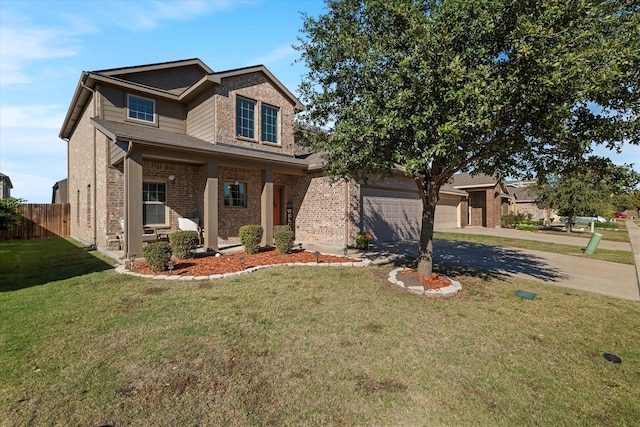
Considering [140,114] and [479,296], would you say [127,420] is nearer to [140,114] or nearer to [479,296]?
[479,296]

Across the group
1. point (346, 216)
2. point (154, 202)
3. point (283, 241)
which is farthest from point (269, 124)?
point (283, 241)

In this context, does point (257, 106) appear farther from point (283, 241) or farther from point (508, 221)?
point (508, 221)

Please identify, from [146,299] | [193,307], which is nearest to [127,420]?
[193,307]

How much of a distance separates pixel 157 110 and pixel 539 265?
15412 millimetres

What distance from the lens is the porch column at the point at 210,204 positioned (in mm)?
10102

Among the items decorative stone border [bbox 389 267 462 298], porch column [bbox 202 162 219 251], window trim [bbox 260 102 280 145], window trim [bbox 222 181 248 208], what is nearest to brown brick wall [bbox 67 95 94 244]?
window trim [bbox 222 181 248 208]

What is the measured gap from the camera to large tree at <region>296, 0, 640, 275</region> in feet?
14.4

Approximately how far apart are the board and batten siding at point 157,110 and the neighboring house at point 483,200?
2245 cm

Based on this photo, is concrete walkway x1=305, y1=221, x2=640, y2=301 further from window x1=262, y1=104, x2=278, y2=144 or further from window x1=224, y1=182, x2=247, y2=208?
window x1=262, y1=104, x2=278, y2=144

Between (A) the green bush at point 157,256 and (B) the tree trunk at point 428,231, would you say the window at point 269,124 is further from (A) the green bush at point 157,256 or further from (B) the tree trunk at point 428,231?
(B) the tree trunk at point 428,231

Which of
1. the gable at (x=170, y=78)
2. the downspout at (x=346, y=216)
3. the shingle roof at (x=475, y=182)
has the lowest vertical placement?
the downspout at (x=346, y=216)

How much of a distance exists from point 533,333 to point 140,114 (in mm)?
14004

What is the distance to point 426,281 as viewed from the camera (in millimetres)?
6824

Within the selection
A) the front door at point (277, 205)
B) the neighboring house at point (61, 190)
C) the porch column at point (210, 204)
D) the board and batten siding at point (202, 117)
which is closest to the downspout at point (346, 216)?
the front door at point (277, 205)
